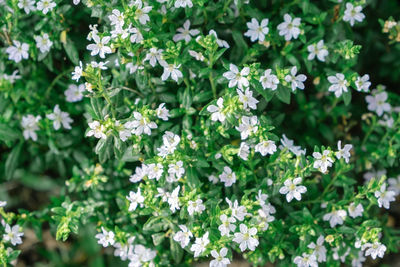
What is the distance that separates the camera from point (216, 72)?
3.62m

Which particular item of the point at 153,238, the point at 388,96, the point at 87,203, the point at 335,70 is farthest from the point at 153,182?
the point at 388,96

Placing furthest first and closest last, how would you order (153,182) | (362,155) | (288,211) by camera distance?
(362,155) < (288,211) < (153,182)

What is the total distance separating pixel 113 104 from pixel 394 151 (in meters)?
2.21

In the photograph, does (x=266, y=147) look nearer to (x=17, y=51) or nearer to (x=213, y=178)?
(x=213, y=178)

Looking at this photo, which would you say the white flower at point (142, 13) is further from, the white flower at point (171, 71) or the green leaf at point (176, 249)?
the green leaf at point (176, 249)

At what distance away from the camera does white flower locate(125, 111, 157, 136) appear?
10.2ft

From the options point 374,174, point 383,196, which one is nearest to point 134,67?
point 383,196

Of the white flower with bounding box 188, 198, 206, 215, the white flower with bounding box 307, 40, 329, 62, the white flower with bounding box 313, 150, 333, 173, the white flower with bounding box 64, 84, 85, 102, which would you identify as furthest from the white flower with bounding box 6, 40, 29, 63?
the white flower with bounding box 313, 150, 333, 173

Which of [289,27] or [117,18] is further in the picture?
[289,27]

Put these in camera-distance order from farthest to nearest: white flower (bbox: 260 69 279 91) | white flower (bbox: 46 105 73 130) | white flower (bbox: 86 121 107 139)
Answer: white flower (bbox: 46 105 73 130)
white flower (bbox: 260 69 279 91)
white flower (bbox: 86 121 107 139)

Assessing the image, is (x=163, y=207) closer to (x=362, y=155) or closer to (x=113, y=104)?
(x=113, y=104)

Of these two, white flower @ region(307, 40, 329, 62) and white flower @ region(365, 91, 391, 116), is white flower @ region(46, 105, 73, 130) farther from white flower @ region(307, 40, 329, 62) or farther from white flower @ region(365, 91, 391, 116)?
white flower @ region(365, 91, 391, 116)

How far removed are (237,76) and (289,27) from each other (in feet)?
2.76

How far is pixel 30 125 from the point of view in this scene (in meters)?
4.05
